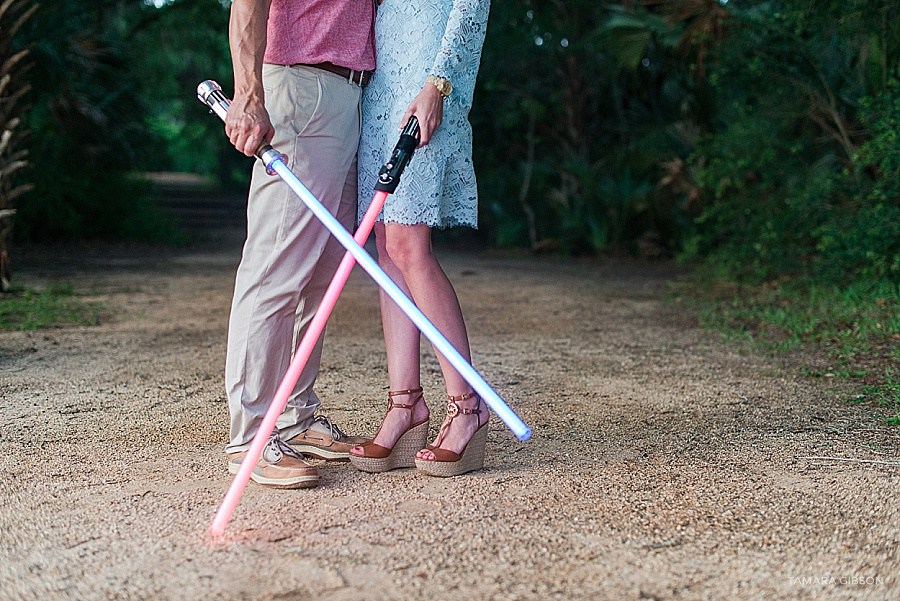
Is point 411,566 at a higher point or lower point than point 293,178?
lower

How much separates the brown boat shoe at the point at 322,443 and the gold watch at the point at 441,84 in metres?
1.01

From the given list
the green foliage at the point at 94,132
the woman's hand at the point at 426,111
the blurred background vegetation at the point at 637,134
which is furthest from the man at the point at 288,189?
the green foliage at the point at 94,132

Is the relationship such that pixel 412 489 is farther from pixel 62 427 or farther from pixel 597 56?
pixel 597 56

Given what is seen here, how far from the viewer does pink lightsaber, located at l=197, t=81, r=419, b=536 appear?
1.96 m

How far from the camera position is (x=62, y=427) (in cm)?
300

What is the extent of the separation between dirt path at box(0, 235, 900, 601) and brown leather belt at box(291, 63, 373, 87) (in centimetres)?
108

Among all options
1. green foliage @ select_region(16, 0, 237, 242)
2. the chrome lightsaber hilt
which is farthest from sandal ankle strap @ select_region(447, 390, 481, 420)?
green foliage @ select_region(16, 0, 237, 242)

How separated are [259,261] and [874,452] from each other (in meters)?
1.90

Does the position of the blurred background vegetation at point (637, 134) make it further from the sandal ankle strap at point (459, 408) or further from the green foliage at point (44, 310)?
the sandal ankle strap at point (459, 408)

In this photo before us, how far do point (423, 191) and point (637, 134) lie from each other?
11.0m

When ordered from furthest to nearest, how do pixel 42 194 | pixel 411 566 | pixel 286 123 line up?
pixel 42 194, pixel 286 123, pixel 411 566

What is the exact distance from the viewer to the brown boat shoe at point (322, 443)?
8.61 feet

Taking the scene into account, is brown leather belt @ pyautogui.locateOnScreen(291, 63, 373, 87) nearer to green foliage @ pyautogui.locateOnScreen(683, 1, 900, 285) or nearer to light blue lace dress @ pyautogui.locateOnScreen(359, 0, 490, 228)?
light blue lace dress @ pyautogui.locateOnScreen(359, 0, 490, 228)

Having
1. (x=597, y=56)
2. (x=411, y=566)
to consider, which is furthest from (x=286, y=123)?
(x=597, y=56)
